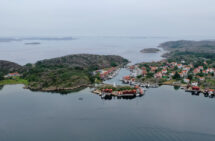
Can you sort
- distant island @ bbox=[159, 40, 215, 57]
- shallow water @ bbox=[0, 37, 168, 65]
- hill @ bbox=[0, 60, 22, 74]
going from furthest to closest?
shallow water @ bbox=[0, 37, 168, 65] < distant island @ bbox=[159, 40, 215, 57] < hill @ bbox=[0, 60, 22, 74]

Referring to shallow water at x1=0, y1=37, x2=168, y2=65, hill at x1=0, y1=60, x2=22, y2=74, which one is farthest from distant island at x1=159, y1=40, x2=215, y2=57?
hill at x1=0, y1=60, x2=22, y2=74

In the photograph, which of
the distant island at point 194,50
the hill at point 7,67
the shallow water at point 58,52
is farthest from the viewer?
the shallow water at point 58,52

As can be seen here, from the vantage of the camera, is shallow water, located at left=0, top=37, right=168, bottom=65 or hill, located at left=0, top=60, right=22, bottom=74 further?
shallow water, located at left=0, top=37, right=168, bottom=65

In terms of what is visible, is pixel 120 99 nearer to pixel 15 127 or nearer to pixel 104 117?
pixel 104 117

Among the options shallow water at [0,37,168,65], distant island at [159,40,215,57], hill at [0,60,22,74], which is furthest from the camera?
shallow water at [0,37,168,65]

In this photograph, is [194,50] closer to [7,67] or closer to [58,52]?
[58,52]

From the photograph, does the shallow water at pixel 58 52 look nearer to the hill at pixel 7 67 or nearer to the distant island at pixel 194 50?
the distant island at pixel 194 50

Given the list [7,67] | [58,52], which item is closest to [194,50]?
[58,52]

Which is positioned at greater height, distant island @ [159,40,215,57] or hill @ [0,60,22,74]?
distant island @ [159,40,215,57]

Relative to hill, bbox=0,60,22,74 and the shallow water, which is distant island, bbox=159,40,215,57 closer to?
the shallow water

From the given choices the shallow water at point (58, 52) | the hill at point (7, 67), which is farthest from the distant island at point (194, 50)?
the hill at point (7, 67)

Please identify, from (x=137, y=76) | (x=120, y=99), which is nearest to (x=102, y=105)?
(x=120, y=99)
